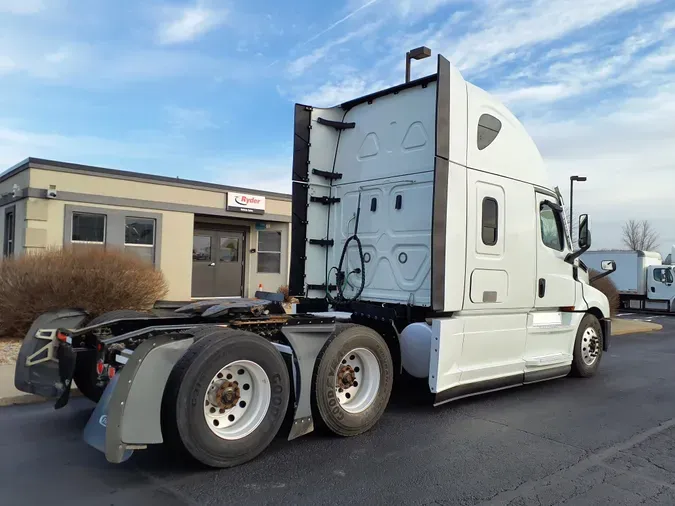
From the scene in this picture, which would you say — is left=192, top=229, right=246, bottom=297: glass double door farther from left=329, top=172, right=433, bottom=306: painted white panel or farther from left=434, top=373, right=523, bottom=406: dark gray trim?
left=434, top=373, right=523, bottom=406: dark gray trim

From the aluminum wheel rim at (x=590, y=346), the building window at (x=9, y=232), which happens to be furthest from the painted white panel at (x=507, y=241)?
the building window at (x=9, y=232)

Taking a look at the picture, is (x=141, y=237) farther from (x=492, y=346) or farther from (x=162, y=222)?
(x=492, y=346)


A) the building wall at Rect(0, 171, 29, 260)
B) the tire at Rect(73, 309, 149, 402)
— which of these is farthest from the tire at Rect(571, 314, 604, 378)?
the building wall at Rect(0, 171, 29, 260)

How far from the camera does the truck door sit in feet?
22.9

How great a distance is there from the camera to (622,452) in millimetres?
4824

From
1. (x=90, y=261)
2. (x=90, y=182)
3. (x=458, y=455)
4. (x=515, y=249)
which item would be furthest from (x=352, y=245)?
(x=90, y=182)

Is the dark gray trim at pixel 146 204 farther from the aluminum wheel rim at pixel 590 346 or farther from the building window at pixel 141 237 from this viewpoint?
the aluminum wheel rim at pixel 590 346

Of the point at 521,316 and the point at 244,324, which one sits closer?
the point at 244,324

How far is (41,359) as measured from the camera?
4930 mm

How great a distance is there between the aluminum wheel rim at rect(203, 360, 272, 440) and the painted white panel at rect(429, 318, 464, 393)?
189 centimetres

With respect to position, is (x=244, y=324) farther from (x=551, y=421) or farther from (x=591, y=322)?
(x=591, y=322)

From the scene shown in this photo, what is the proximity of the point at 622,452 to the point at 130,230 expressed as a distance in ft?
42.1

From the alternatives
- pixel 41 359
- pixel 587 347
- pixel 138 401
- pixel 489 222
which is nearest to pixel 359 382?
pixel 138 401

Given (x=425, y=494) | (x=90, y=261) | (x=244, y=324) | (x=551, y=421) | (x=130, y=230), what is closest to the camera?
(x=425, y=494)
